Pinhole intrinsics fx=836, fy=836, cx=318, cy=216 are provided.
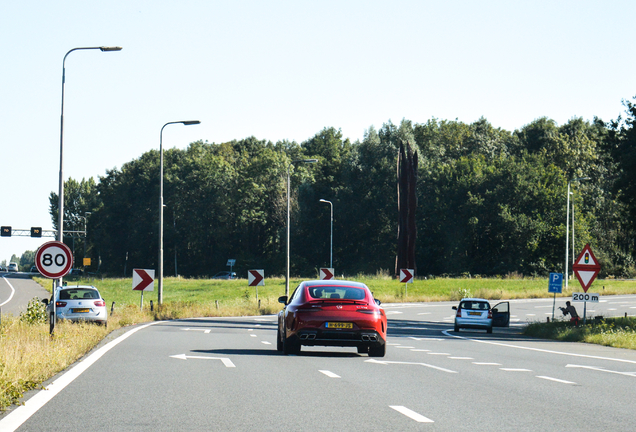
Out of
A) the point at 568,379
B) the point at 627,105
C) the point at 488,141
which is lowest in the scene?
the point at 568,379

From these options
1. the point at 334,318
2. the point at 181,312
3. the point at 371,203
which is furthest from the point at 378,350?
the point at 371,203

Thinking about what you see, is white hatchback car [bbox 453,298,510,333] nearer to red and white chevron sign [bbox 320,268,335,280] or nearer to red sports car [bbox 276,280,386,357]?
red and white chevron sign [bbox 320,268,335,280]

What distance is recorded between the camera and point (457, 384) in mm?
11812

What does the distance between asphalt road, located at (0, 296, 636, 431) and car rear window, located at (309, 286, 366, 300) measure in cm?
120

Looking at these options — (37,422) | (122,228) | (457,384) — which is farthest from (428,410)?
(122,228)

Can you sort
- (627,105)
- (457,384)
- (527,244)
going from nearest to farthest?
(457,384)
(627,105)
(527,244)

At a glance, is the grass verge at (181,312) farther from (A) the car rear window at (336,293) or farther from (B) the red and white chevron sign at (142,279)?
(A) the car rear window at (336,293)

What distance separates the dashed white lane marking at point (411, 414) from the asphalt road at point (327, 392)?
11mm

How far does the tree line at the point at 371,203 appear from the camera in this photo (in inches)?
3278

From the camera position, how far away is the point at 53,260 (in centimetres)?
1712

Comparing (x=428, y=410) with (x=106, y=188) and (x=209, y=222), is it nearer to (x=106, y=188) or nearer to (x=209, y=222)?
(x=209, y=222)

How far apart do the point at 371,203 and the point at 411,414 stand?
84.8 m

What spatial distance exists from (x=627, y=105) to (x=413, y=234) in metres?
43.5

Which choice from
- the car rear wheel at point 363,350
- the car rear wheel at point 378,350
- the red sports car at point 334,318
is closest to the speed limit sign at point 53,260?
the red sports car at point 334,318
